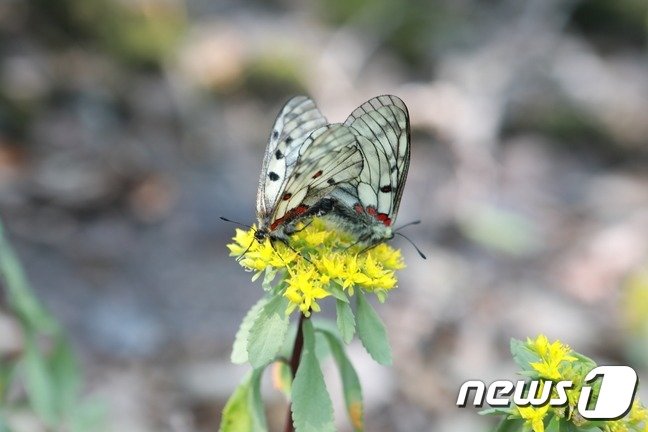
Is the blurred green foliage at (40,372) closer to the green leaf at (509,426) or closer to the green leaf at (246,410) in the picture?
the green leaf at (246,410)

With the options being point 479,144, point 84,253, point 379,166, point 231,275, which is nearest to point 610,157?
point 479,144

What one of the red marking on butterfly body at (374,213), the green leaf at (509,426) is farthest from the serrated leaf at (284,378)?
the green leaf at (509,426)

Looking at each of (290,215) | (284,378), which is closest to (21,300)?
(284,378)

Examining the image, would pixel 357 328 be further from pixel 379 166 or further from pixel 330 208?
pixel 379 166

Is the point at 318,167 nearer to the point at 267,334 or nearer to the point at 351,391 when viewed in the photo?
the point at 267,334

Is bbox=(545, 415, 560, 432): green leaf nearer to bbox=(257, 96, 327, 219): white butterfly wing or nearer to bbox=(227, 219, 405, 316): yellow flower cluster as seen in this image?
bbox=(227, 219, 405, 316): yellow flower cluster

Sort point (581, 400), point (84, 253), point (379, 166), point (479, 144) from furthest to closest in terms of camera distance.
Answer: point (479, 144) < point (84, 253) < point (379, 166) < point (581, 400)
